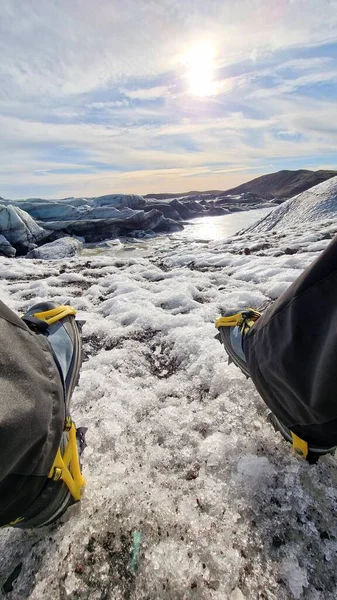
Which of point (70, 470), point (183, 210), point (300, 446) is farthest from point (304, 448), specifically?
point (183, 210)

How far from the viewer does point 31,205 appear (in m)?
24.0

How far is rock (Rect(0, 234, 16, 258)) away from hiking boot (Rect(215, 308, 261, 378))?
1560 centimetres

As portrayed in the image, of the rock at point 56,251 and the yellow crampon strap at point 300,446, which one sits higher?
the yellow crampon strap at point 300,446

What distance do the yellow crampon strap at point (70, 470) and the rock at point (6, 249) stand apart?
52.1 ft

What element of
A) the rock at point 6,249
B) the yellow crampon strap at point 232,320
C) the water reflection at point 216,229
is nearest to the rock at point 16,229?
the rock at point 6,249

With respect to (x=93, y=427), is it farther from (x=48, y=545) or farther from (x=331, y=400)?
(x=331, y=400)

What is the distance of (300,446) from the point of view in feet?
3.53

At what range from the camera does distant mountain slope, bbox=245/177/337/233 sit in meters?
8.34

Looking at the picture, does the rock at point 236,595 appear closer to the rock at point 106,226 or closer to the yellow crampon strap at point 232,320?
the yellow crampon strap at point 232,320

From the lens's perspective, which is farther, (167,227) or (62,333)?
(167,227)

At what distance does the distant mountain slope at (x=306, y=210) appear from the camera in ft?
27.4

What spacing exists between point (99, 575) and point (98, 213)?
24.3 meters

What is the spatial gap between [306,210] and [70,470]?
31.4 feet

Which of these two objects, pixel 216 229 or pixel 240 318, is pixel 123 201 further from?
pixel 240 318
